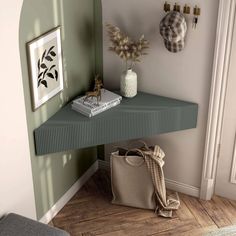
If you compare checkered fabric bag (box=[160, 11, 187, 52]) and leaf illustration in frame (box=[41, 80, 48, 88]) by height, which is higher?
checkered fabric bag (box=[160, 11, 187, 52])

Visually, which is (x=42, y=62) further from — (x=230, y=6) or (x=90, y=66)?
(x=230, y=6)

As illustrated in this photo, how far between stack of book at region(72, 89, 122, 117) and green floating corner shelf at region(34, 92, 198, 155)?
30 mm

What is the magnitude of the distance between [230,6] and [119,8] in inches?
29.7

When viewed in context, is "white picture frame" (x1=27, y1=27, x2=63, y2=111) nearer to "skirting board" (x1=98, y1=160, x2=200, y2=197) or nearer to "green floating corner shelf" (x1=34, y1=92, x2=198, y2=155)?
"green floating corner shelf" (x1=34, y1=92, x2=198, y2=155)

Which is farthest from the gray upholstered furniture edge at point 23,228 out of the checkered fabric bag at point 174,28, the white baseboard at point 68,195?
the checkered fabric bag at point 174,28

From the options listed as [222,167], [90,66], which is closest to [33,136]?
[90,66]

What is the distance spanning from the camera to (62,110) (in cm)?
326

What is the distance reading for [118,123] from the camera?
126 inches

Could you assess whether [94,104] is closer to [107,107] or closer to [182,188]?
[107,107]

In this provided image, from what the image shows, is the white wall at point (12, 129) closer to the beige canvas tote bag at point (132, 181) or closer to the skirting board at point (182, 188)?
the beige canvas tote bag at point (132, 181)

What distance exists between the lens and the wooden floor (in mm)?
3326

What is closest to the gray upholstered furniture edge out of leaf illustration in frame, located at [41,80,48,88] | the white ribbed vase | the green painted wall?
the green painted wall

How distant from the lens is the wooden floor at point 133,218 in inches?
131

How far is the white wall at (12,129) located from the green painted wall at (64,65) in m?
0.07
